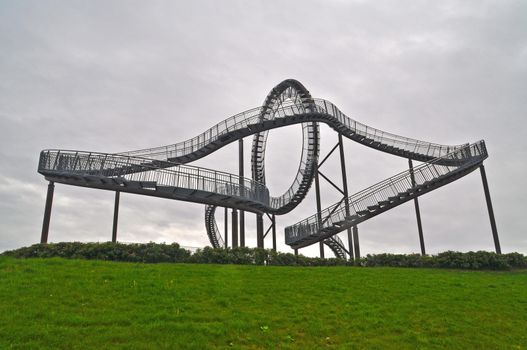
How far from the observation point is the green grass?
29.6 ft

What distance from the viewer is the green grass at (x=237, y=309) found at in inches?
355

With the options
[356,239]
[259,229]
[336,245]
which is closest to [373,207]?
[356,239]

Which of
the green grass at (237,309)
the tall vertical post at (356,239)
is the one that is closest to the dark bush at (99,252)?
the green grass at (237,309)

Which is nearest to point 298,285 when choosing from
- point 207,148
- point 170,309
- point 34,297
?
point 170,309

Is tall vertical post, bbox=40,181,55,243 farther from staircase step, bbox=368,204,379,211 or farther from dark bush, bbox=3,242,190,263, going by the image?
staircase step, bbox=368,204,379,211

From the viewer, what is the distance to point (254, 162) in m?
36.5

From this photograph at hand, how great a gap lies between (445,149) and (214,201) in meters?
18.3

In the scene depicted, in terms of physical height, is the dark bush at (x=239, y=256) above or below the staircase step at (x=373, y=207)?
below

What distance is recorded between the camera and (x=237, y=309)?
36.0ft

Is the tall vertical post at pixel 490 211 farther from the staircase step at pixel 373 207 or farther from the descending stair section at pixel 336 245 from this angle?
the descending stair section at pixel 336 245

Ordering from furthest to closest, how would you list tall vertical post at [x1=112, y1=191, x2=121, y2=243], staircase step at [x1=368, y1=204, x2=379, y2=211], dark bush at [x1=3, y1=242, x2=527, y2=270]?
staircase step at [x1=368, y1=204, x2=379, y2=211]
tall vertical post at [x1=112, y1=191, x2=121, y2=243]
dark bush at [x1=3, y1=242, x2=527, y2=270]

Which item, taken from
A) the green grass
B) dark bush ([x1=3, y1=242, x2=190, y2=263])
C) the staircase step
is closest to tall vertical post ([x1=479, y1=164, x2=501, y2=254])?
the staircase step

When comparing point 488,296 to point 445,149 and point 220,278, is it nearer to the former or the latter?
point 220,278

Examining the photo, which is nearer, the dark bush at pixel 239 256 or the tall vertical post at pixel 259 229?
the dark bush at pixel 239 256
